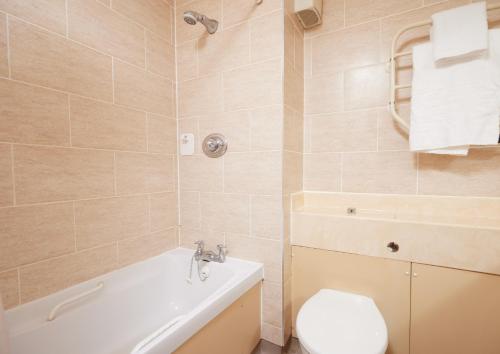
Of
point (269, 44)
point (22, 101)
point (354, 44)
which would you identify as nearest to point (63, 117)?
point (22, 101)

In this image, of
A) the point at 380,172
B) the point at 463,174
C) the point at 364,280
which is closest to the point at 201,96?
the point at 380,172

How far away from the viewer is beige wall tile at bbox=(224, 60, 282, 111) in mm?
1263

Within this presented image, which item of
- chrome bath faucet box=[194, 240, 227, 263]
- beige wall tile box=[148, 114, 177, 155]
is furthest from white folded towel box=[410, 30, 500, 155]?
beige wall tile box=[148, 114, 177, 155]

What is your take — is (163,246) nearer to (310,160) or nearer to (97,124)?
(97,124)

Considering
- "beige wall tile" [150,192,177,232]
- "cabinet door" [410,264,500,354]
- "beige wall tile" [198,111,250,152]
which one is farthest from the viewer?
"beige wall tile" [150,192,177,232]

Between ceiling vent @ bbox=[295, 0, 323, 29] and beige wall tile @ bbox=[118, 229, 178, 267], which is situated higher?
ceiling vent @ bbox=[295, 0, 323, 29]

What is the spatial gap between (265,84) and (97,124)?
2.94ft

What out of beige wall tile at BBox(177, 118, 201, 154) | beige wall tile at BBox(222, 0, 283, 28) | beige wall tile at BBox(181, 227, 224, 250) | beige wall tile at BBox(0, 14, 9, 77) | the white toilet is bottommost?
the white toilet

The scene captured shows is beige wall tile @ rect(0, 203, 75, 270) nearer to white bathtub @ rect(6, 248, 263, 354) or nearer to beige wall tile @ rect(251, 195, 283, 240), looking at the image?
white bathtub @ rect(6, 248, 263, 354)

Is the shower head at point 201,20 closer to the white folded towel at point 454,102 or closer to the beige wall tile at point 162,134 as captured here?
the beige wall tile at point 162,134

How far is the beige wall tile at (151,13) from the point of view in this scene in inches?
50.3

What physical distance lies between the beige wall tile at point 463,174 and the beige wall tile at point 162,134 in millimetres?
1536

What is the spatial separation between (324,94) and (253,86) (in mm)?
519

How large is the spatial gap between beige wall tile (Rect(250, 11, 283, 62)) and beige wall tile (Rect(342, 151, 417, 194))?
0.77 metres
